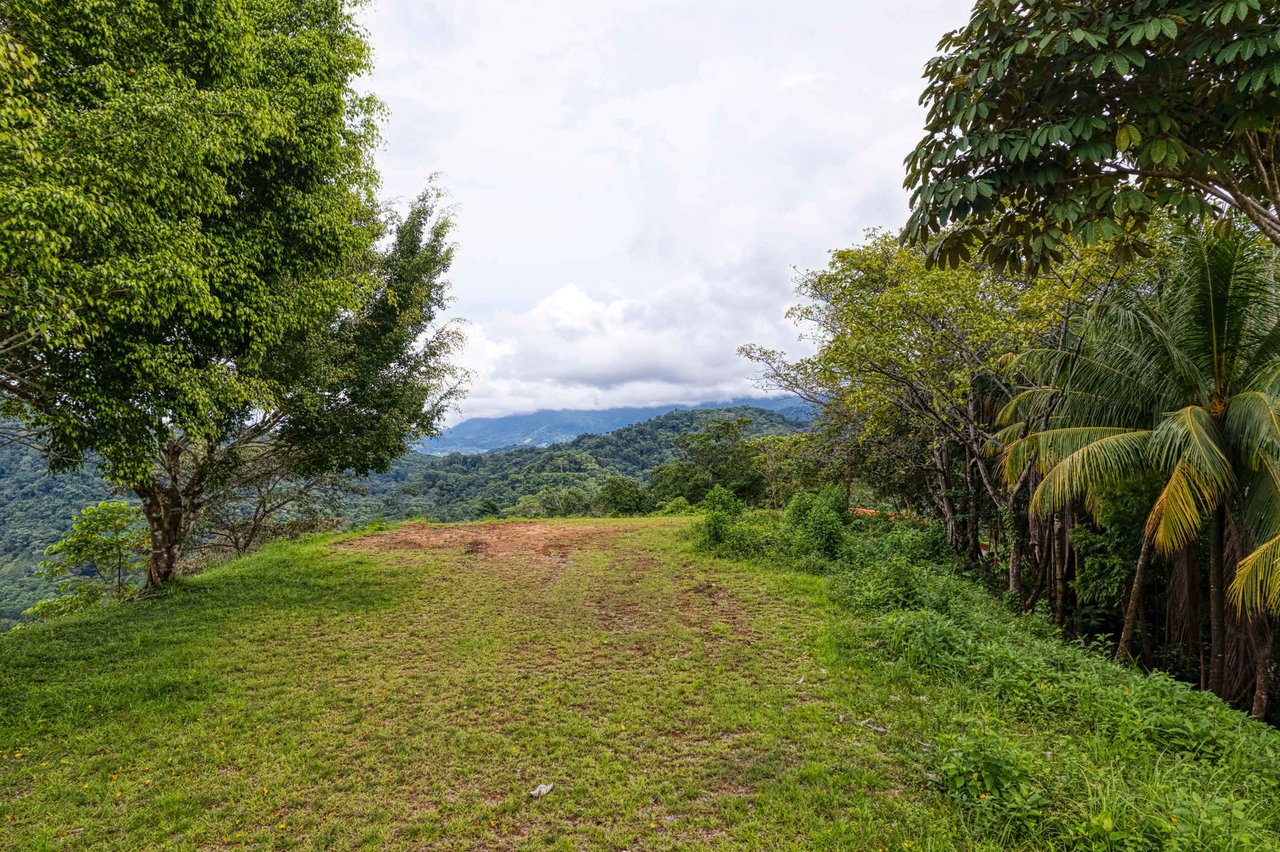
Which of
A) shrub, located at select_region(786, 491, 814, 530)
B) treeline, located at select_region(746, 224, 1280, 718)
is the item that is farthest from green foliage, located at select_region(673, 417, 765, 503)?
treeline, located at select_region(746, 224, 1280, 718)

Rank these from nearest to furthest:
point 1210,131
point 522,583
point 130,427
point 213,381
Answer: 1. point 1210,131
2. point 130,427
3. point 213,381
4. point 522,583

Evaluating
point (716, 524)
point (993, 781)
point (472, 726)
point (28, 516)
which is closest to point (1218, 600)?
point (993, 781)

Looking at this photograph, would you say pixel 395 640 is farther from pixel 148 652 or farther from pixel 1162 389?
pixel 1162 389

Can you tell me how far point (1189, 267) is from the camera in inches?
268

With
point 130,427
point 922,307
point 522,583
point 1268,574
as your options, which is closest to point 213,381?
point 130,427

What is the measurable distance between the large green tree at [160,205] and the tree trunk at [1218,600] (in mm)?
12543

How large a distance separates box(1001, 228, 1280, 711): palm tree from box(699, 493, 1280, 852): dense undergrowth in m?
1.65

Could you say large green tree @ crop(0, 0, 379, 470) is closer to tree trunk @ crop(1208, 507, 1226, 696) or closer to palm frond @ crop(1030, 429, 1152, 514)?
palm frond @ crop(1030, 429, 1152, 514)

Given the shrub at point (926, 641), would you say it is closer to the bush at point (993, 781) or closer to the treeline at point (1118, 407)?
the bush at point (993, 781)

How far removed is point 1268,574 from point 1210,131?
485cm

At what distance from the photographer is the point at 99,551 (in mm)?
11703

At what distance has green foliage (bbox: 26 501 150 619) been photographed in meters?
11.3

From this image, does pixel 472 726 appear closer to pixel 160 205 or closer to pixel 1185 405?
pixel 160 205

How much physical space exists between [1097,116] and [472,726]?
6615mm
